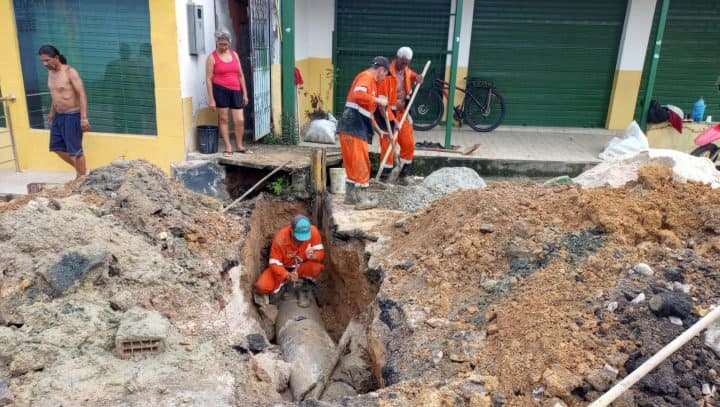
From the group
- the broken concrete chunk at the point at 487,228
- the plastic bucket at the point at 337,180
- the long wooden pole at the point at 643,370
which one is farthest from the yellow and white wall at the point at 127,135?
the long wooden pole at the point at 643,370

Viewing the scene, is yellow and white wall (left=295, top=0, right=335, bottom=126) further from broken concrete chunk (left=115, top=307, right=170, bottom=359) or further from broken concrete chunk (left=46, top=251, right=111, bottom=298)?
broken concrete chunk (left=115, top=307, right=170, bottom=359)

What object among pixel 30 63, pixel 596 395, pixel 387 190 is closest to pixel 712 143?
pixel 387 190

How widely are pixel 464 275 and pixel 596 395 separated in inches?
60.7

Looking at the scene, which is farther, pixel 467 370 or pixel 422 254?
pixel 422 254

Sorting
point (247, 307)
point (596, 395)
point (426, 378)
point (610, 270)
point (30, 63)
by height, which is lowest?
point (247, 307)

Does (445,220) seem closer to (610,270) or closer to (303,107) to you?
(610,270)

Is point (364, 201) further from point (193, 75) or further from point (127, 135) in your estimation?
point (127, 135)

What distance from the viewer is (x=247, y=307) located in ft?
16.9

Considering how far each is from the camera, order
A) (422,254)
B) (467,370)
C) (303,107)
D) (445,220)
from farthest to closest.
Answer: (303,107) → (445,220) → (422,254) → (467,370)

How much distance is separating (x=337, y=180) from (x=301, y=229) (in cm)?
140

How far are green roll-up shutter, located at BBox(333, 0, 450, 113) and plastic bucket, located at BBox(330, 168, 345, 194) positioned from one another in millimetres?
3694

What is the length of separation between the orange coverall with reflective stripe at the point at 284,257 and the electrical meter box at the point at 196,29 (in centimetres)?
279

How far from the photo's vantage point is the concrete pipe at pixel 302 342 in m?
4.19

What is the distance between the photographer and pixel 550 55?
984 cm
